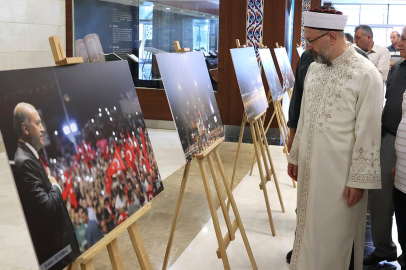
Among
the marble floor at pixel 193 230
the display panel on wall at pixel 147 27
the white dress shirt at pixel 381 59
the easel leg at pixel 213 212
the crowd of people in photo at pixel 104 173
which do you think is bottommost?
the marble floor at pixel 193 230

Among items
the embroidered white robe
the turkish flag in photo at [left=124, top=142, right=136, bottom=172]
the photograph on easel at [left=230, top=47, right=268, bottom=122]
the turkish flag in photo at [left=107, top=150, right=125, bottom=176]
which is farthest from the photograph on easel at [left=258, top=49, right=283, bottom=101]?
the turkish flag in photo at [left=107, top=150, right=125, bottom=176]

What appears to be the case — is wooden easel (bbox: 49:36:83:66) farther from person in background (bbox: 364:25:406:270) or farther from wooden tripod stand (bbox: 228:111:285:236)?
wooden tripod stand (bbox: 228:111:285:236)

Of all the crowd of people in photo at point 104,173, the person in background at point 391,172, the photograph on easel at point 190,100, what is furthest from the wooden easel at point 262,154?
the crowd of people in photo at point 104,173

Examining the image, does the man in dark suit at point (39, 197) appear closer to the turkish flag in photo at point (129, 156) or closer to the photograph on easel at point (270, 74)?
the turkish flag in photo at point (129, 156)

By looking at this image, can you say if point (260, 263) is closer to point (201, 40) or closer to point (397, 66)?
point (397, 66)

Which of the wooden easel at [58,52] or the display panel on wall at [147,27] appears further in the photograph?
the display panel on wall at [147,27]

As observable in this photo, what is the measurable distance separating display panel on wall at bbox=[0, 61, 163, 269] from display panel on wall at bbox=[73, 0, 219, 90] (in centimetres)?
616

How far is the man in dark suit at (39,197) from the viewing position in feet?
4.57

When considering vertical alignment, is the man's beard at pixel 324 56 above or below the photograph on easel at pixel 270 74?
above

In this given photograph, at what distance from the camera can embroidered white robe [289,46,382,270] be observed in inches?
92.7

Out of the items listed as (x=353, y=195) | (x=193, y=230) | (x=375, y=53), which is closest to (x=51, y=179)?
(x=353, y=195)

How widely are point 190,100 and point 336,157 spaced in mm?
875

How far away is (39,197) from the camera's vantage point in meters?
1.43

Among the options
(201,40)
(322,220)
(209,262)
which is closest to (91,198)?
(322,220)
